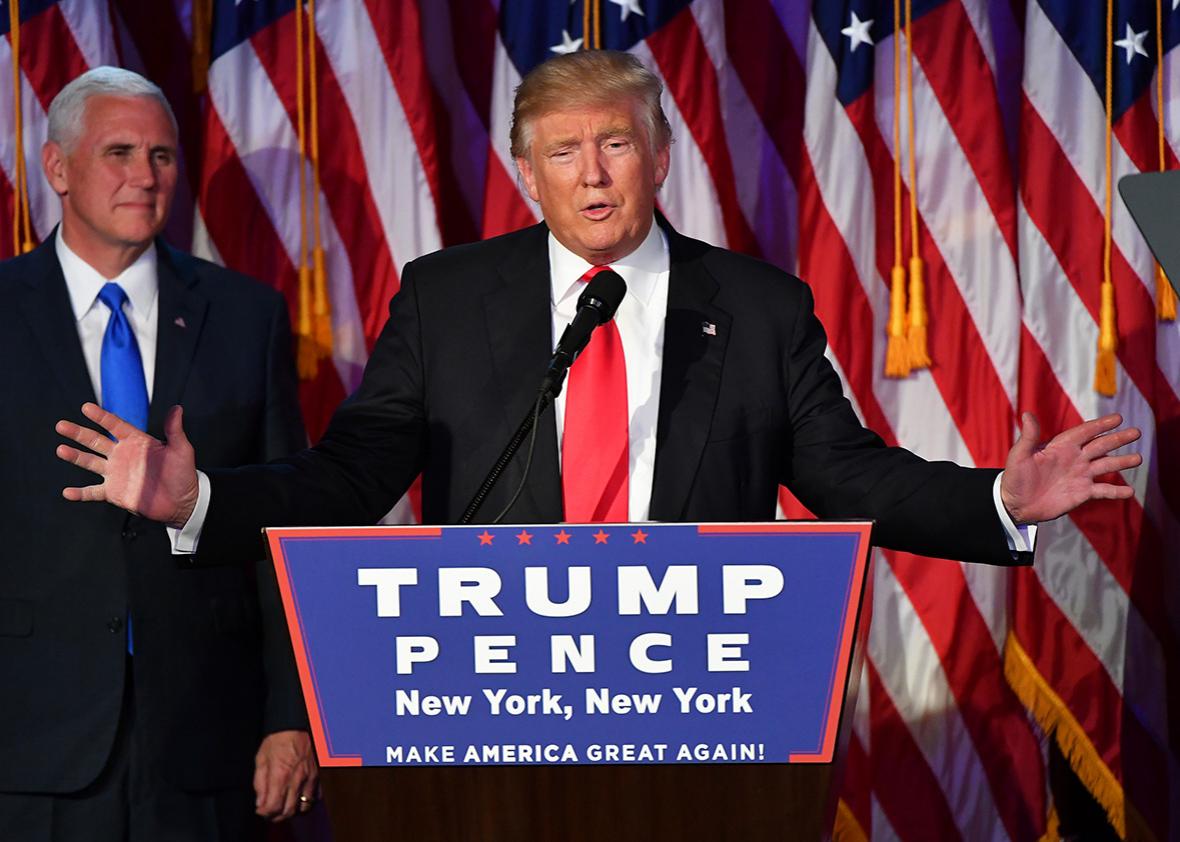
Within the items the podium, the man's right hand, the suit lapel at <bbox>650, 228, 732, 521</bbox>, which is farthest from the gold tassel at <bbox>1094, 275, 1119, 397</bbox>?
the man's right hand

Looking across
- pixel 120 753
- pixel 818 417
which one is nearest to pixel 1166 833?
pixel 818 417

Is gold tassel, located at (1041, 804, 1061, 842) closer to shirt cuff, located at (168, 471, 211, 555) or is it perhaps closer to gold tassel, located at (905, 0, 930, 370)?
gold tassel, located at (905, 0, 930, 370)

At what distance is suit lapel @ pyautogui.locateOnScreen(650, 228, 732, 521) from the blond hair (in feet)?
0.74

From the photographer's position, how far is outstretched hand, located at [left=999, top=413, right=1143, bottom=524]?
172 cm

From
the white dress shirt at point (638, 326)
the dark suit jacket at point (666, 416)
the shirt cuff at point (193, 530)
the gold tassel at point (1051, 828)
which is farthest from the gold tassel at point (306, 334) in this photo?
the gold tassel at point (1051, 828)

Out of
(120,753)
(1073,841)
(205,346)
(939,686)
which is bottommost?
(1073,841)

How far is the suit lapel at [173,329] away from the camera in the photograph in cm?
260

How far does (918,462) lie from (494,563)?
2.41ft

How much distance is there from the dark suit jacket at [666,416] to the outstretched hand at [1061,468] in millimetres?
117

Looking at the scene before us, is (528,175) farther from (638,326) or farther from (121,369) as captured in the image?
(121,369)

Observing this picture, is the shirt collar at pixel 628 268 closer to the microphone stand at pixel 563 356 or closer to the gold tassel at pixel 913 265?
Answer: the microphone stand at pixel 563 356

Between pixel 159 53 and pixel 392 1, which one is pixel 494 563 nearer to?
pixel 392 1

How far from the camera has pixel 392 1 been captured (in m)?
→ 3.32

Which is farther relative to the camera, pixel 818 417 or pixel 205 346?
pixel 205 346
